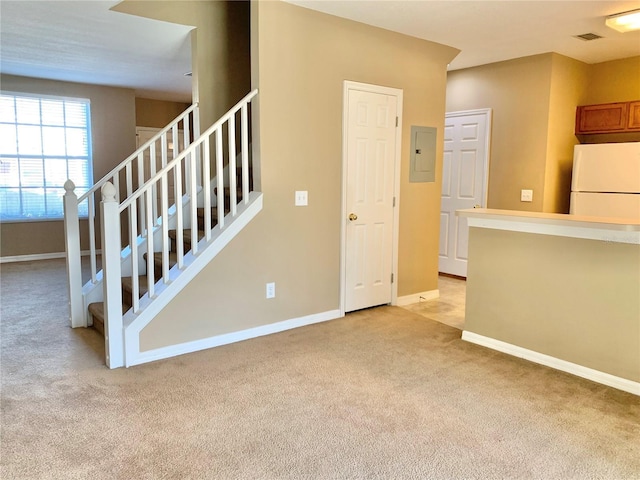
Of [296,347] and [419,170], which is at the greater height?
[419,170]

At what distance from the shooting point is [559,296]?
122 inches

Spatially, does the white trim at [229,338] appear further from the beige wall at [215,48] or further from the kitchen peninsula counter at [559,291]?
the beige wall at [215,48]

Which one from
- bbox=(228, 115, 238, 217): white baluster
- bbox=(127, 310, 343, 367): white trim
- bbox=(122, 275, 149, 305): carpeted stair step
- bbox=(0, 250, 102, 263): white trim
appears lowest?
bbox=(127, 310, 343, 367): white trim

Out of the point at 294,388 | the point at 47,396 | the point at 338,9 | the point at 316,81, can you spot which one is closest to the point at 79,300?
the point at 47,396

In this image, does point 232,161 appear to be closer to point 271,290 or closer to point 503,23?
point 271,290

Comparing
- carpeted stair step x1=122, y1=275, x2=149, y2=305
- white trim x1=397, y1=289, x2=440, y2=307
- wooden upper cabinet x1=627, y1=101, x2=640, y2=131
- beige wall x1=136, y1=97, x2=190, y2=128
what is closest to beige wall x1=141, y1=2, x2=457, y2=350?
carpeted stair step x1=122, y1=275, x2=149, y2=305

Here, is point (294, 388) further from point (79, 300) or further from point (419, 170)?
point (419, 170)

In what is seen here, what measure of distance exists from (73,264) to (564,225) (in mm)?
3766

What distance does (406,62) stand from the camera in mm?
4402

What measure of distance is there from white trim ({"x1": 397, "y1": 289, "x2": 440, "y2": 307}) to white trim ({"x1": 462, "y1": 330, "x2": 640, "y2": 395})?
41.2 inches

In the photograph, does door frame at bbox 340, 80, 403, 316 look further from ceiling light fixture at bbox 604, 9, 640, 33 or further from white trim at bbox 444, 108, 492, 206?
ceiling light fixture at bbox 604, 9, 640, 33

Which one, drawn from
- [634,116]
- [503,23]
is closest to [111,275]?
[503,23]

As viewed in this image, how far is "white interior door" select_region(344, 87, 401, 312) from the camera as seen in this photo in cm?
414

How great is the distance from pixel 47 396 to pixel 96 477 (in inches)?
38.2
